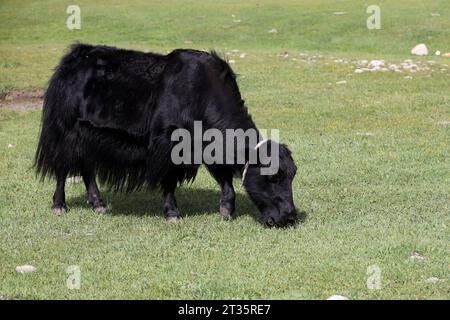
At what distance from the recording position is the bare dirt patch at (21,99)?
A: 14.0m

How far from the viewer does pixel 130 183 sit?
7551 mm

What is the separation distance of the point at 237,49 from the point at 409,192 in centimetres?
1277

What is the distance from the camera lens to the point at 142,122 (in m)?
7.26

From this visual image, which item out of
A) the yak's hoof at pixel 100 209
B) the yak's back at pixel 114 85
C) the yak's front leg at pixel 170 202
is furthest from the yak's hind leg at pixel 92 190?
the yak's front leg at pixel 170 202

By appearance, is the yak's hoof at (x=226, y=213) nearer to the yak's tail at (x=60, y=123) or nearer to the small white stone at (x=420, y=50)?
the yak's tail at (x=60, y=123)

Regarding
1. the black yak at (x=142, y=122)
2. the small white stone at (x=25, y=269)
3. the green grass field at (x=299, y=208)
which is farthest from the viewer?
the black yak at (x=142, y=122)

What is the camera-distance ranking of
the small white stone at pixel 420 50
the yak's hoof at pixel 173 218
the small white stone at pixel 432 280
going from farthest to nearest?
the small white stone at pixel 420 50
the yak's hoof at pixel 173 218
the small white stone at pixel 432 280

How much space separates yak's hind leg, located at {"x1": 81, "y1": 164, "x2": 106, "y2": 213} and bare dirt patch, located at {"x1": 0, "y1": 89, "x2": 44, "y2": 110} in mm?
6405

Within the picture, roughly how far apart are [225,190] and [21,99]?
833 cm

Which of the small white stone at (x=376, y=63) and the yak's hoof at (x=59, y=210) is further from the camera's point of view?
the small white stone at (x=376, y=63)

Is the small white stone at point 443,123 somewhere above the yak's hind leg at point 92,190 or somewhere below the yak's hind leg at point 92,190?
below

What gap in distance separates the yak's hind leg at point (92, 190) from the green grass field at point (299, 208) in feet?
0.39

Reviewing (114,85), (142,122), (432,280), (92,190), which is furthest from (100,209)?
(432,280)
